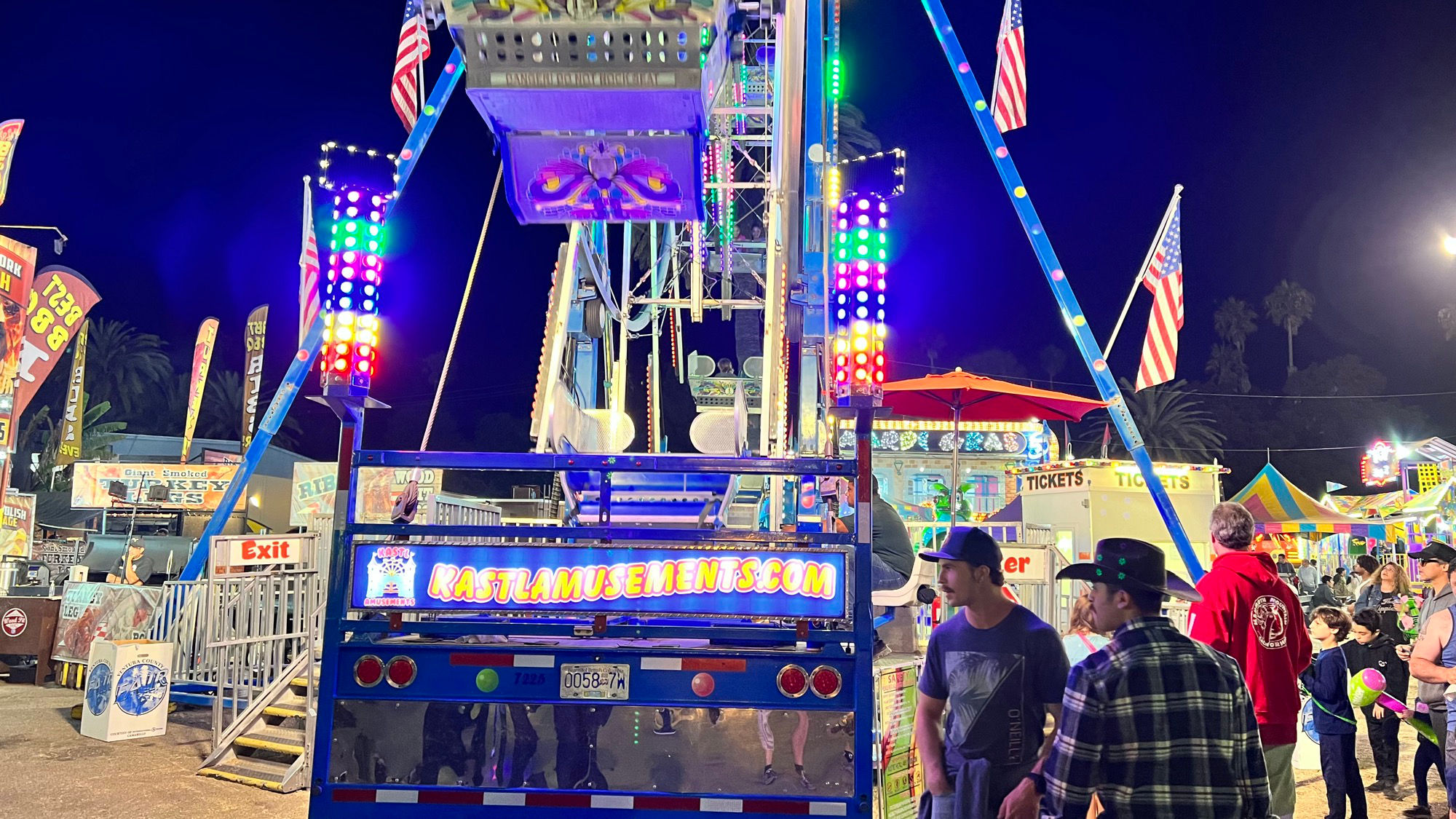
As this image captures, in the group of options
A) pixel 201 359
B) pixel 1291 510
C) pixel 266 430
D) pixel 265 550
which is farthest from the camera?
pixel 201 359

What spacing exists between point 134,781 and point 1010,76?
484 inches

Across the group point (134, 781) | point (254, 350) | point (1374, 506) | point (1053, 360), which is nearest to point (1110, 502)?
point (1374, 506)

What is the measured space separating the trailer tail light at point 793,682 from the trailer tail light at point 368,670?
5.43 ft

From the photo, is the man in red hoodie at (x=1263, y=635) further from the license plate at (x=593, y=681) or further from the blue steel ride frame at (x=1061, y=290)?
the license plate at (x=593, y=681)

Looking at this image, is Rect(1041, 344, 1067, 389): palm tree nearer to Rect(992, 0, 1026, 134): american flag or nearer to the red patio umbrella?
Rect(992, 0, 1026, 134): american flag

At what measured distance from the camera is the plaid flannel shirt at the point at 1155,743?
2840mm

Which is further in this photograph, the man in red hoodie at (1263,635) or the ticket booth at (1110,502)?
the ticket booth at (1110,502)

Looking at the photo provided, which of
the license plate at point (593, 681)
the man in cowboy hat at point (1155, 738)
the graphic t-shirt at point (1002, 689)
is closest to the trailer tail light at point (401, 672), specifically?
the license plate at point (593, 681)

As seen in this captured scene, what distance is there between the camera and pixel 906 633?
8000mm

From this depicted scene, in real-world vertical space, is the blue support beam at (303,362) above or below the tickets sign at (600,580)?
above

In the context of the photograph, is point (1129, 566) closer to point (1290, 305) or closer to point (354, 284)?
point (354, 284)

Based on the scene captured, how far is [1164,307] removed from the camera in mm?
14945

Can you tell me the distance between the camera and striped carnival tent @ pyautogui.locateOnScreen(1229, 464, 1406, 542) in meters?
29.1

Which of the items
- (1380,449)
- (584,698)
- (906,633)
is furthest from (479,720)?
(1380,449)
